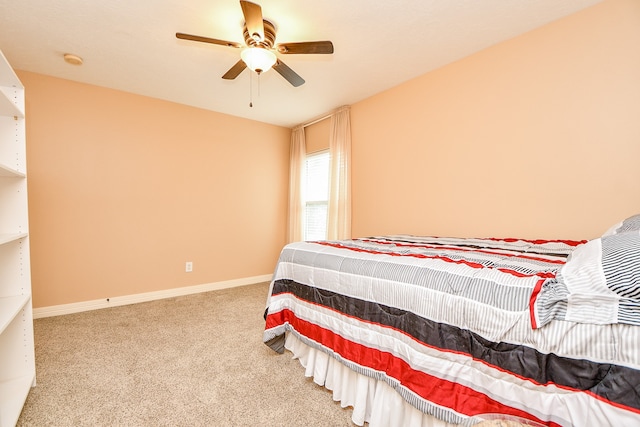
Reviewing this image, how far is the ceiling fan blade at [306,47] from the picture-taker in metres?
1.89

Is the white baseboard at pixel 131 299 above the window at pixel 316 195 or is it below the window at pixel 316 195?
below

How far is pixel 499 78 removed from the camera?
90.7 inches

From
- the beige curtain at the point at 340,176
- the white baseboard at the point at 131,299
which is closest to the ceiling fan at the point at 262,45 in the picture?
the beige curtain at the point at 340,176

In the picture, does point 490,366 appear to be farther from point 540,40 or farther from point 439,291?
point 540,40

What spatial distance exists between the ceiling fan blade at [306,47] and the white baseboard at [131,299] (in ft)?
10.0

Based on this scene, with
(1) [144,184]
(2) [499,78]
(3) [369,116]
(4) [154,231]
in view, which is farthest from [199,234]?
(2) [499,78]

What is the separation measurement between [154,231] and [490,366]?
363 cm

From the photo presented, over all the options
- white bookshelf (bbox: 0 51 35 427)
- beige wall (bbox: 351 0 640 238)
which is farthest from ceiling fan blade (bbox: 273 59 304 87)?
white bookshelf (bbox: 0 51 35 427)

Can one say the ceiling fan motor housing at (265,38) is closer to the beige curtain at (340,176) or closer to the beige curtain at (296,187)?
the beige curtain at (340,176)

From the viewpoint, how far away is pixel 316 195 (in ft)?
13.7

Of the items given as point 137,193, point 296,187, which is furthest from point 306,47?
point 137,193

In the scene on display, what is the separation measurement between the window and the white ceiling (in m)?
1.15

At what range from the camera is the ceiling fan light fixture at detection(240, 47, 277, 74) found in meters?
1.97

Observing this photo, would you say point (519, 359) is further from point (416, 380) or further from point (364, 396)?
point (364, 396)
